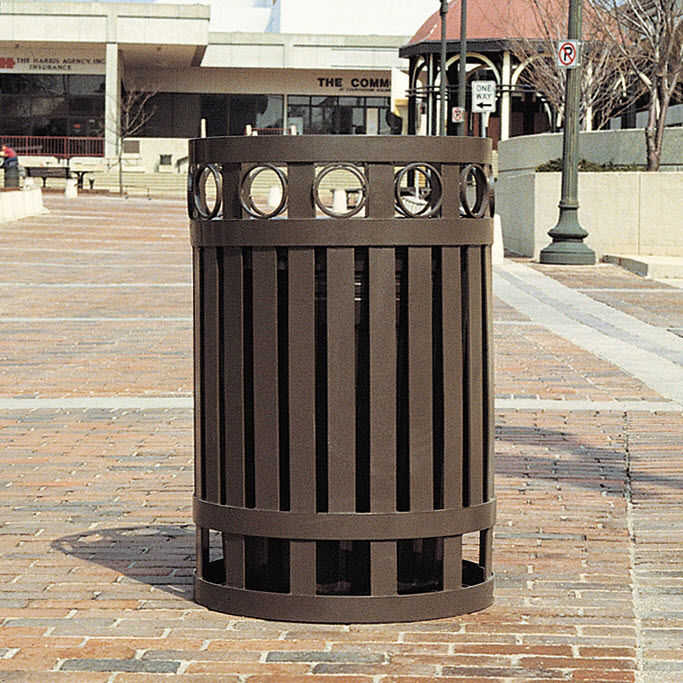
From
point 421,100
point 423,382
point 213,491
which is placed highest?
point 421,100

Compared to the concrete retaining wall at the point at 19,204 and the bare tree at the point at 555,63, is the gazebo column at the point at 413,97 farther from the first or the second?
the concrete retaining wall at the point at 19,204

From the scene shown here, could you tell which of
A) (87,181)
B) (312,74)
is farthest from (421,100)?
(312,74)

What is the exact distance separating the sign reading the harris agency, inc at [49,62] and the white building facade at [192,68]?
0.05m

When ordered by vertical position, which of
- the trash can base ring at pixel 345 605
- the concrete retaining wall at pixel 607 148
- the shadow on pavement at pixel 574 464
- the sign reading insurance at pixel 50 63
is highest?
the sign reading insurance at pixel 50 63

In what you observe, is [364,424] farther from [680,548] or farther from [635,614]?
[680,548]

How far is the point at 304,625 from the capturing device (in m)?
4.08

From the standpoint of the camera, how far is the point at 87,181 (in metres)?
56.8

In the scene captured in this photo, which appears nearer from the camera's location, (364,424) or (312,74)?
(364,424)

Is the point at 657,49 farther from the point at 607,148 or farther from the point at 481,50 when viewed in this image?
the point at 481,50

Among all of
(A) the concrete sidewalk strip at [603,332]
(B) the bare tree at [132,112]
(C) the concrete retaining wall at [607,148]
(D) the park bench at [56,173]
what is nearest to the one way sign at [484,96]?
(C) the concrete retaining wall at [607,148]

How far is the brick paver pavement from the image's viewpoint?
3.73 meters

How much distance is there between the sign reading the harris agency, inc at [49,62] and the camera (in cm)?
6425

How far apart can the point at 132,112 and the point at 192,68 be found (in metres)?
4.83

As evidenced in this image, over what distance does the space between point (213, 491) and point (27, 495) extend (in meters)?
1.92
